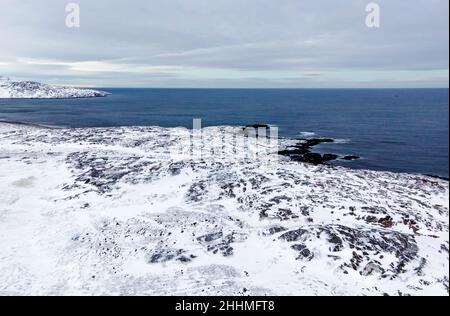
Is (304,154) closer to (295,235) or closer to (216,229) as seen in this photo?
(295,235)

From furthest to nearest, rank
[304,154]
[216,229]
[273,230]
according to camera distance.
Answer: [304,154] < [216,229] < [273,230]

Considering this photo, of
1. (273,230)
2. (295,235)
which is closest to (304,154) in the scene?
(273,230)

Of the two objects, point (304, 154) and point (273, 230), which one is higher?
point (304, 154)

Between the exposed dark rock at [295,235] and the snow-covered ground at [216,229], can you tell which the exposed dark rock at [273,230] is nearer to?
the snow-covered ground at [216,229]

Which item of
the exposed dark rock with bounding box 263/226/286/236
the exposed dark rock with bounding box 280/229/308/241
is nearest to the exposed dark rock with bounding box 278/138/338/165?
the exposed dark rock with bounding box 263/226/286/236

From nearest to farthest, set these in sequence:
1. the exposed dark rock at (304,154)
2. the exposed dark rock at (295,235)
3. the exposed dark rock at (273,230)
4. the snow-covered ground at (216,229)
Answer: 1. the snow-covered ground at (216,229)
2. the exposed dark rock at (295,235)
3. the exposed dark rock at (273,230)
4. the exposed dark rock at (304,154)

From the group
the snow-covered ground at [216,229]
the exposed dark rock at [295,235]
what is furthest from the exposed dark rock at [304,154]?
the exposed dark rock at [295,235]

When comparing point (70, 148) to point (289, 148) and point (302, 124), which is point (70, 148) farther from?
point (302, 124)

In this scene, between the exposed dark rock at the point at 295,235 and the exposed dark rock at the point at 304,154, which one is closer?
the exposed dark rock at the point at 295,235

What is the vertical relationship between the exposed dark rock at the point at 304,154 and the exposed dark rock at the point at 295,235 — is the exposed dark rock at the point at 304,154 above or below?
above

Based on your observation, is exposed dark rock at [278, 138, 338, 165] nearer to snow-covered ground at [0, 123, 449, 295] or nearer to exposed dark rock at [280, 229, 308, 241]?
snow-covered ground at [0, 123, 449, 295]
